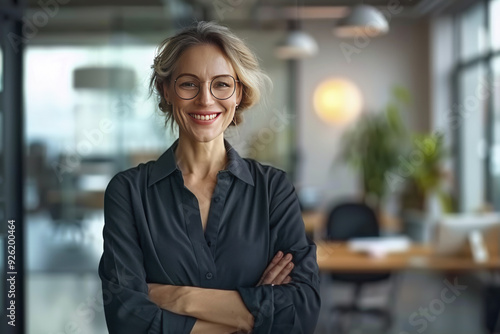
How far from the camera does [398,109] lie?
980cm

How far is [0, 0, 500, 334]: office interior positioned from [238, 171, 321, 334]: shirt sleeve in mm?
255

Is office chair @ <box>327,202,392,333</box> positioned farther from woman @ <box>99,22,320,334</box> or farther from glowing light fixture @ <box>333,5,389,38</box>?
woman @ <box>99,22,320,334</box>

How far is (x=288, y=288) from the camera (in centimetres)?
148

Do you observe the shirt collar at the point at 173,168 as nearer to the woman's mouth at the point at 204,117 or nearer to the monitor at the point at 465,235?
the woman's mouth at the point at 204,117

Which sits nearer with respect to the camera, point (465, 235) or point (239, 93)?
point (239, 93)

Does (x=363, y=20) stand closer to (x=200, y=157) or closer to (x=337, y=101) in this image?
(x=200, y=157)

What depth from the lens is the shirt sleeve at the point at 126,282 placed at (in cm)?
143

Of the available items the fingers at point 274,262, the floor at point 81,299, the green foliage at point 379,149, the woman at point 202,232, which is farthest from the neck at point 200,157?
the green foliage at point 379,149

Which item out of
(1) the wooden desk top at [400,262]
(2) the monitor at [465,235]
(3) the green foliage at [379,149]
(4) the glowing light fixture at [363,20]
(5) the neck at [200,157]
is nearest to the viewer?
(5) the neck at [200,157]

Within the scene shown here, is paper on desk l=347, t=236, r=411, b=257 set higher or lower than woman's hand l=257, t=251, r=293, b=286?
lower

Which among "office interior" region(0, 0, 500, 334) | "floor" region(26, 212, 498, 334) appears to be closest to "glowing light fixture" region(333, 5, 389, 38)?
"office interior" region(0, 0, 500, 334)

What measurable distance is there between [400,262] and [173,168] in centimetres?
344

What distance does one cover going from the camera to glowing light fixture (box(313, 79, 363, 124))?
33.1 feet

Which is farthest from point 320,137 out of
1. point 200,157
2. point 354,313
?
point 200,157
